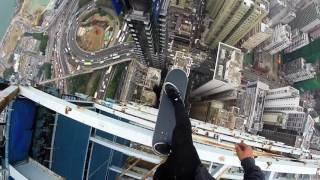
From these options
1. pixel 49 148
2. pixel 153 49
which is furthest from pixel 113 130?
pixel 153 49

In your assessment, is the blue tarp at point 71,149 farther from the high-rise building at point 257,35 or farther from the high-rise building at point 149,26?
the high-rise building at point 257,35

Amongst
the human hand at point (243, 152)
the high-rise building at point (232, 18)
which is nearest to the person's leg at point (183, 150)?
the human hand at point (243, 152)

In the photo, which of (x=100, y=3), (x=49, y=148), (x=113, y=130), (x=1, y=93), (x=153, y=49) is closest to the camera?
(x=113, y=130)

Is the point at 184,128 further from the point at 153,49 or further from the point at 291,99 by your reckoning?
the point at 291,99

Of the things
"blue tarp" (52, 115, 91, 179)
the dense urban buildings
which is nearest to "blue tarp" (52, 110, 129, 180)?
"blue tarp" (52, 115, 91, 179)

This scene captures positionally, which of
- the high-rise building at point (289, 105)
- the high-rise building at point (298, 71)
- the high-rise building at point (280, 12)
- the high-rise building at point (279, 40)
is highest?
the high-rise building at point (280, 12)

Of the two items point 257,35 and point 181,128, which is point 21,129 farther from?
point 257,35
